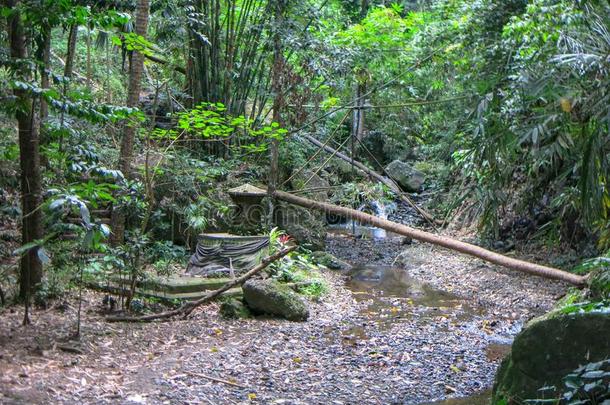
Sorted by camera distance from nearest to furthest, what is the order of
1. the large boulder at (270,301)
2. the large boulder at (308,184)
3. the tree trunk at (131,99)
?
the large boulder at (270,301)
the tree trunk at (131,99)
the large boulder at (308,184)

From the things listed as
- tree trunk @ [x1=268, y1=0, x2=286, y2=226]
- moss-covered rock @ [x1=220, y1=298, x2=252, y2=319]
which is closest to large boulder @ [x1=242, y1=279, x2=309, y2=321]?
moss-covered rock @ [x1=220, y1=298, x2=252, y2=319]

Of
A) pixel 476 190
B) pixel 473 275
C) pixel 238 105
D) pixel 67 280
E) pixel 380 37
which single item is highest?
pixel 380 37

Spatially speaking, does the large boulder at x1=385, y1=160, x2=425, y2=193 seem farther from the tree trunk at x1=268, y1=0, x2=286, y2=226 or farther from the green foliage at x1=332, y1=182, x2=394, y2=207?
the tree trunk at x1=268, y1=0, x2=286, y2=226

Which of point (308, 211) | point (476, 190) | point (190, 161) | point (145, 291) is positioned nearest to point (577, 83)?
point (476, 190)

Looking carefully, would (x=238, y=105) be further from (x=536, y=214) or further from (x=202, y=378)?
(x=202, y=378)

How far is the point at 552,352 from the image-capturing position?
339 cm

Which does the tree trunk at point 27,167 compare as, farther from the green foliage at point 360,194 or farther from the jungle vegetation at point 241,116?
the green foliage at point 360,194

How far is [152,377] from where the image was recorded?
4.43 m

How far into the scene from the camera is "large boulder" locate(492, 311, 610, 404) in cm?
322

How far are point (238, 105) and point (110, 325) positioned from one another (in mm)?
6435

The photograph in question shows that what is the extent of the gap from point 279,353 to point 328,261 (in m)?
4.92

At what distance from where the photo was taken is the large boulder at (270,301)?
6.70 metres

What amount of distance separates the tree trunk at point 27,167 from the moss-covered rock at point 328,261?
5879 mm

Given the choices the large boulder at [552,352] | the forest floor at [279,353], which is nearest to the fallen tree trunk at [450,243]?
the forest floor at [279,353]
